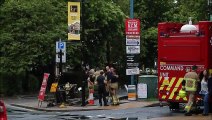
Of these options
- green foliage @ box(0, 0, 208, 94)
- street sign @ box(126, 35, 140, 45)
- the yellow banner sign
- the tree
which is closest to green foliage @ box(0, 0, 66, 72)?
green foliage @ box(0, 0, 208, 94)

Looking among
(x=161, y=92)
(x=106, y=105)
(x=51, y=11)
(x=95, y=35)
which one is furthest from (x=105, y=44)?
(x=161, y=92)

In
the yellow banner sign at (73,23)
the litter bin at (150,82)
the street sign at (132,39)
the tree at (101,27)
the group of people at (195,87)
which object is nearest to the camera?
the group of people at (195,87)

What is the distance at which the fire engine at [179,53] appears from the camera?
63.5 feet

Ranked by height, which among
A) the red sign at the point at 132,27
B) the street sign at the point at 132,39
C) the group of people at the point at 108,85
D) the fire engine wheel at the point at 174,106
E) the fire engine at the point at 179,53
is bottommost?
the fire engine wheel at the point at 174,106

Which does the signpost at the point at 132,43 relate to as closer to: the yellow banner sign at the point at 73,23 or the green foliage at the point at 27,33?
the yellow banner sign at the point at 73,23

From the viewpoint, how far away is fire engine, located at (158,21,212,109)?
19359 millimetres

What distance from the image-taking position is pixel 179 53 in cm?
1989

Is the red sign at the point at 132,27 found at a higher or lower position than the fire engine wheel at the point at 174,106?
higher

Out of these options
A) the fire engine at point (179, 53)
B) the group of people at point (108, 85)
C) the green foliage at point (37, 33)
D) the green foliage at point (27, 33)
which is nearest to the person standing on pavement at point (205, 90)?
the fire engine at point (179, 53)

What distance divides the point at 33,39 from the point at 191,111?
18.3 m

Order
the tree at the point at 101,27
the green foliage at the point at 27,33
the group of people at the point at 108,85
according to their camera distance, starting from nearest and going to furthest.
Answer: the group of people at the point at 108,85, the green foliage at the point at 27,33, the tree at the point at 101,27

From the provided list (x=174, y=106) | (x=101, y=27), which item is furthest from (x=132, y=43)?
(x=101, y=27)

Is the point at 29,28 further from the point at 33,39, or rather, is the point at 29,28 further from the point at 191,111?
the point at 191,111

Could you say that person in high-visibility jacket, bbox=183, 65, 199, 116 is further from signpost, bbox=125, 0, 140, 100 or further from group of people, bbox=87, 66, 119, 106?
signpost, bbox=125, 0, 140, 100
